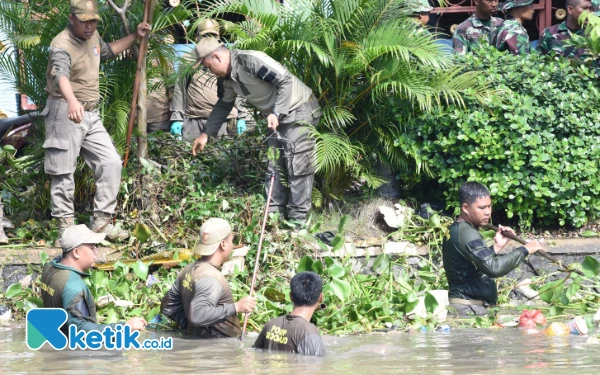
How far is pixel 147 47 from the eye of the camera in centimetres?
1090

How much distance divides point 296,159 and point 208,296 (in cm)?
281

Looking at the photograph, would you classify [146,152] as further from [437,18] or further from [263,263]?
[437,18]

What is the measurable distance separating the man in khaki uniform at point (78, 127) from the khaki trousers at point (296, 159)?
63.2 inches

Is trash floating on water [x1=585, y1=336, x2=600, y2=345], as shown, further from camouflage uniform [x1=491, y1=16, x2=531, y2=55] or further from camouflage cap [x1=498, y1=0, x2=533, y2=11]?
camouflage cap [x1=498, y1=0, x2=533, y2=11]

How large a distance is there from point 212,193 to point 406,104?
85.3 inches

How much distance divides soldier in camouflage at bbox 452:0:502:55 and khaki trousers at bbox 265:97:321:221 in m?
2.03

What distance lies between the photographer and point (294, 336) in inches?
300

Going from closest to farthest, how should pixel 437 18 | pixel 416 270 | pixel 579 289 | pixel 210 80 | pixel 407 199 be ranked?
pixel 579 289 < pixel 416 270 < pixel 407 199 < pixel 210 80 < pixel 437 18

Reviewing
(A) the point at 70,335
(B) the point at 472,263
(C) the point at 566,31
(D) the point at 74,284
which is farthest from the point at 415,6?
(A) the point at 70,335

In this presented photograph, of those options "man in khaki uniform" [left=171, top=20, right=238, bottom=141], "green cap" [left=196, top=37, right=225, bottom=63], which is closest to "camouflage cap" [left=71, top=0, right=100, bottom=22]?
"green cap" [left=196, top=37, right=225, bottom=63]

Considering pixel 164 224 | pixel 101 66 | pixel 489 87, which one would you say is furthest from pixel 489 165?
pixel 101 66


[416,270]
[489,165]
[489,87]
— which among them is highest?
[489,87]

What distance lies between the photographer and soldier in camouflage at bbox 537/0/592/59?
11.7 metres

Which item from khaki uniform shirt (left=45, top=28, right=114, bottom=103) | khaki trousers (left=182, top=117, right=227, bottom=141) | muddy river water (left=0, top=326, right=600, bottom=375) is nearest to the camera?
muddy river water (left=0, top=326, right=600, bottom=375)
